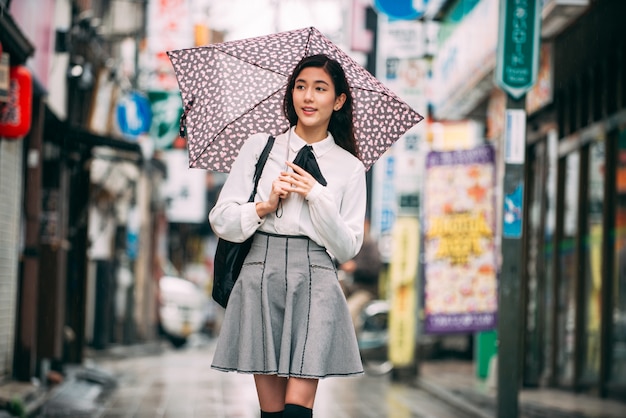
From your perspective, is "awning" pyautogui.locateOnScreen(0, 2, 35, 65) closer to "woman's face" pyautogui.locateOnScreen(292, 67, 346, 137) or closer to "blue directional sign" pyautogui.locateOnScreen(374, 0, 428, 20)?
Result: "woman's face" pyautogui.locateOnScreen(292, 67, 346, 137)

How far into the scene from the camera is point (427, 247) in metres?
12.4

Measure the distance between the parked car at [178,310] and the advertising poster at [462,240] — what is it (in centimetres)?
1321

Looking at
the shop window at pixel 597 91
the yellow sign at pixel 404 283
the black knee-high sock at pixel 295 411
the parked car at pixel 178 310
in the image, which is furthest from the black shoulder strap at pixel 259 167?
the parked car at pixel 178 310

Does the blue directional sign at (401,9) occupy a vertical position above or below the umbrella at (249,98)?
A: above

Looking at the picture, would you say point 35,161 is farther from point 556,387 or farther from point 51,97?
point 556,387

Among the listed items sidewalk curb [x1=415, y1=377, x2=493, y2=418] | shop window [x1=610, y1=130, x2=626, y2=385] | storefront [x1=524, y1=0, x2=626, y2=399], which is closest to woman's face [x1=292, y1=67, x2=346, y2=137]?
sidewalk curb [x1=415, y1=377, x2=493, y2=418]

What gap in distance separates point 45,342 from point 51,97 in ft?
10.1

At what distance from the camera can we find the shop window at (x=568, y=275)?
1161cm

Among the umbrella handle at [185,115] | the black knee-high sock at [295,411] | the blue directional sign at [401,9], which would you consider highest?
the blue directional sign at [401,9]

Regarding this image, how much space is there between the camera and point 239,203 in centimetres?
411

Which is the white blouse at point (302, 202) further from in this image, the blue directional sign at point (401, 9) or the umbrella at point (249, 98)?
the blue directional sign at point (401, 9)

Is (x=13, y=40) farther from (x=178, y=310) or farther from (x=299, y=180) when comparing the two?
(x=178, y=310)

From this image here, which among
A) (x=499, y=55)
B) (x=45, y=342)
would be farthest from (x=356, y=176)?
(x=45, y=342)

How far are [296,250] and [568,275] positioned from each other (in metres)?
8.46
